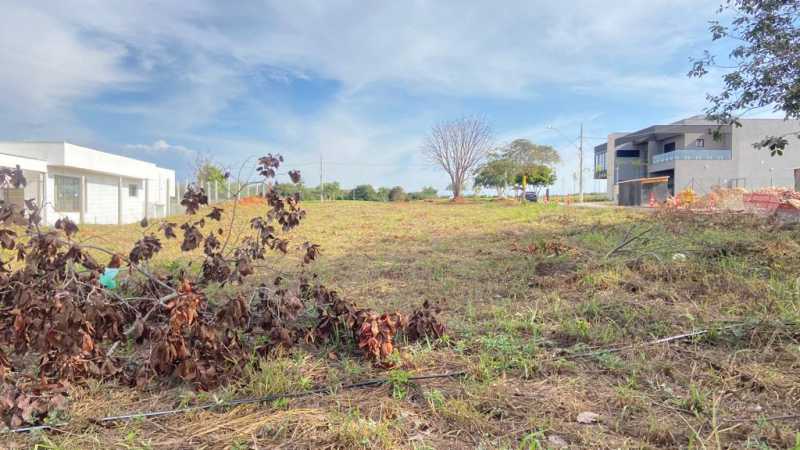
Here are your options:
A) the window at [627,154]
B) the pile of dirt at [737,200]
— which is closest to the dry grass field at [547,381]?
the pile of dirt at [737,200]

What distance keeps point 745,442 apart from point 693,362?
0.78 m

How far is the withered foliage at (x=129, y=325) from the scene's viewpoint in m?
2.17

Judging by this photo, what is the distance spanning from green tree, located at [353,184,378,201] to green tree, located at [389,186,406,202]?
6.10ft

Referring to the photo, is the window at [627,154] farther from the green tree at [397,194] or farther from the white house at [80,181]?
the white house at [80,181]

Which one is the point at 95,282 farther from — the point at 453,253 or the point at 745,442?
the point at 453,253

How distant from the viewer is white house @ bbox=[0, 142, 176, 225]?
16109mm

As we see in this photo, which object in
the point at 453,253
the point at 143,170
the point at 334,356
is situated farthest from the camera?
the point at 143,170

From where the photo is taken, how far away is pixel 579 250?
6.05 meters

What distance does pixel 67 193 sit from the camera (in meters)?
18.6

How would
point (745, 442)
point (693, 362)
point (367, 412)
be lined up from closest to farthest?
point (745, 442), point (367, 412), point (693, 362)

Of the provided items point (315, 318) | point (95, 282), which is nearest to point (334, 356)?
point (315, 318)

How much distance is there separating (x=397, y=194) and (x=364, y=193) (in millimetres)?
4010

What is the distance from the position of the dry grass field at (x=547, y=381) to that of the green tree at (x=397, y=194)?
33608 millimetres

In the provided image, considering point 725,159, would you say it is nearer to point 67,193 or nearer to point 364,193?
point 364,193
